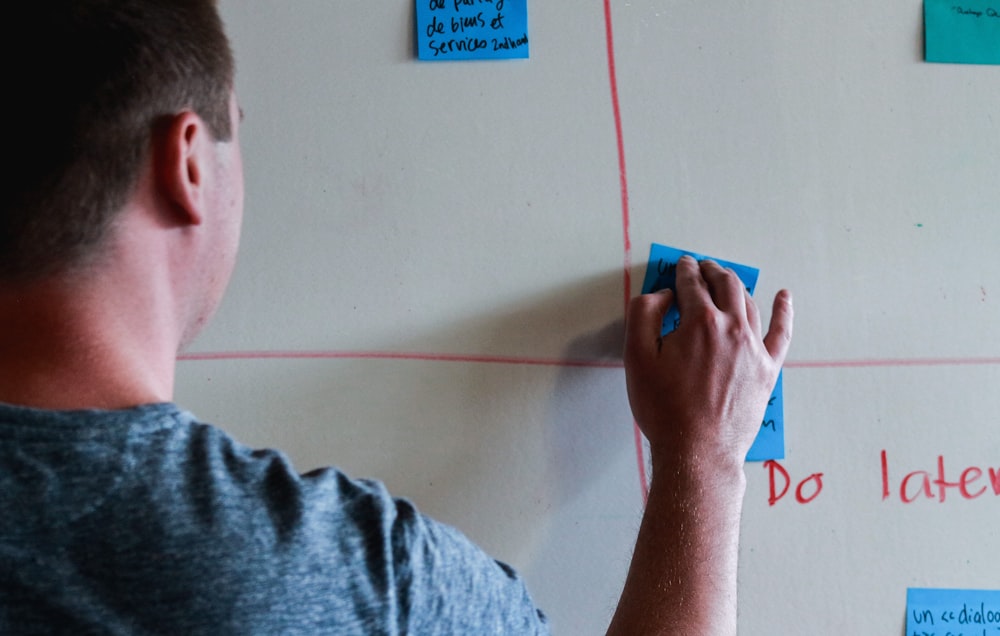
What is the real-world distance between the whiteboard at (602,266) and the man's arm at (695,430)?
5 centimetres

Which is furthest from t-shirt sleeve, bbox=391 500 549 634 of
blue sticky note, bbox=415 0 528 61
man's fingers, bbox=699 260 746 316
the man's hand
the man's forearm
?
blue sticky note, bbox=415 0 528 61

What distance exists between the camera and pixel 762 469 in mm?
827

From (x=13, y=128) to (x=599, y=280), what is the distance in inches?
20.1

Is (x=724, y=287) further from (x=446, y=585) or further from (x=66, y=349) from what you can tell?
(x=66, y=349)

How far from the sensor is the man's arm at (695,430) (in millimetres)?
688

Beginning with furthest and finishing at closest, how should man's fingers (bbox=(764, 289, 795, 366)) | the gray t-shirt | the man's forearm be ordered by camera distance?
man's fingers (bbox=(764, 289, 795, 366)) < the man's forearm < the gray t-shirt

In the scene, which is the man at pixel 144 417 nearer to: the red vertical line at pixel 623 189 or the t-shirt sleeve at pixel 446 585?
the t-shirt sleeve at pixel 446 585

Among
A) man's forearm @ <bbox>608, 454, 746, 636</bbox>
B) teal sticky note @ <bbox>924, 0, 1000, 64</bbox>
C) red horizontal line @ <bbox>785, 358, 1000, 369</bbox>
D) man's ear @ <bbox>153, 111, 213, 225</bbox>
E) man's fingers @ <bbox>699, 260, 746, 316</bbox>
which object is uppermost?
teal sticky note @ <bbox>924, 0, 1000, 64</bbox>

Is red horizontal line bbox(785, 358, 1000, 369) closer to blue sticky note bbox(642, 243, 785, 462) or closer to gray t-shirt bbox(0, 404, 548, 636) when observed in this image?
blue sticky note bbox(642, 243, 785, 462)

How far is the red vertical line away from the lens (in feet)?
2.65

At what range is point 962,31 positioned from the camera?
83cm

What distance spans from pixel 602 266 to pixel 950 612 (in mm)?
503

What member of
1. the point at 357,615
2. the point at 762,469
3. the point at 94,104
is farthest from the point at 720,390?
the point at 94,104

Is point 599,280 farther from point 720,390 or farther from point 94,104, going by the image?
point 94,104
